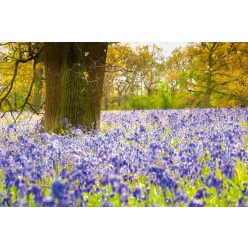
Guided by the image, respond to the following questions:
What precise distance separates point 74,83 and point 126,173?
2.52 meters

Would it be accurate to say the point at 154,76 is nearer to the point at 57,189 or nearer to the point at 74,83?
the point at 74,83

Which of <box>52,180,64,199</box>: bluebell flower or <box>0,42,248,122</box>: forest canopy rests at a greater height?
<box>0,42,248,122</box>: forest canopy

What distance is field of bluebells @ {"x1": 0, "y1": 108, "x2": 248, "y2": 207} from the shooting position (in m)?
2.90

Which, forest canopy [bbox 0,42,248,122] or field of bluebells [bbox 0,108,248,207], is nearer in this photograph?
field of bluebells [bbox 0,108,248,207]

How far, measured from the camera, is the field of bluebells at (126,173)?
9.51ft

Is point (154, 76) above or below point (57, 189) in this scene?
above

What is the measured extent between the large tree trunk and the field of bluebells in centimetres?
91

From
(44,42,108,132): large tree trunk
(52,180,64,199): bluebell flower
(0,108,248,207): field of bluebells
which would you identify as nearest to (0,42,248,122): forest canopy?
(44,42,108,132): large tree trunk

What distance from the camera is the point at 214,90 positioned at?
5.61 metres

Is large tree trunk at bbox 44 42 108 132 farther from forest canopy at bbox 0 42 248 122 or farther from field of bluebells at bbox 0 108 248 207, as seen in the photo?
field of bluebells at bbox 0 108 248 207

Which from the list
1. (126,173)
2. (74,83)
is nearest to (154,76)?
(74,83)

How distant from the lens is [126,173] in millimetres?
3357

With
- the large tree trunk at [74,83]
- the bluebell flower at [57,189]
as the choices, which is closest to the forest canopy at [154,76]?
the large tree trunk at [74,83]

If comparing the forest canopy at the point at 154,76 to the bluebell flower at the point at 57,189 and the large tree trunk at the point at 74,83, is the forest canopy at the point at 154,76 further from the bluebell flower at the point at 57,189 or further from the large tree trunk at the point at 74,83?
the bluebell flower at the point at 57,189
